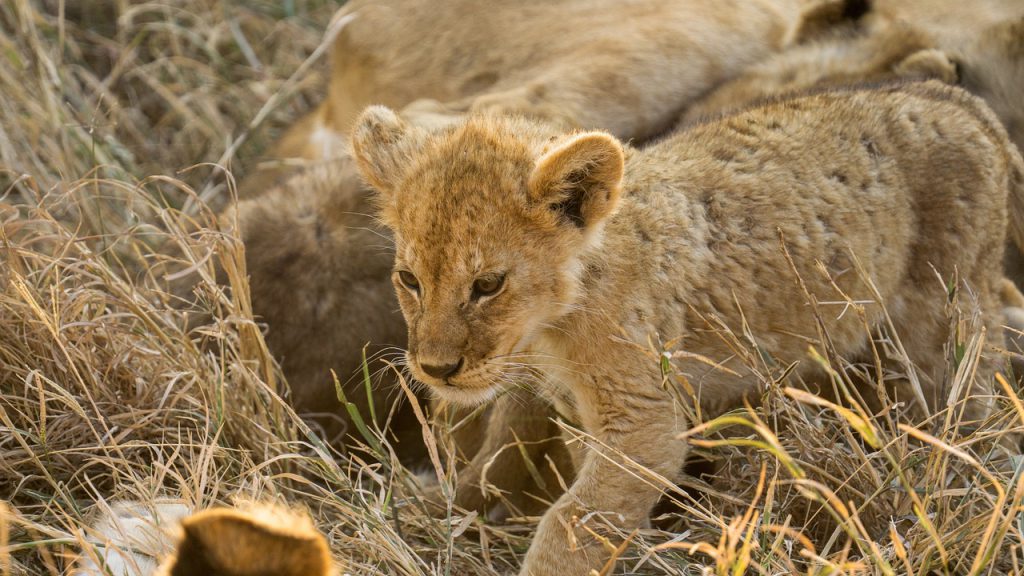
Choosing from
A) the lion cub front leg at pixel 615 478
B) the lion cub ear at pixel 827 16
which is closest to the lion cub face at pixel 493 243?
the lion cub front leg at pixel 615 478

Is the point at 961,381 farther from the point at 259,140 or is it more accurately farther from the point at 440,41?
the point at 259,140

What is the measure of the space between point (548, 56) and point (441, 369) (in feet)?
8.84

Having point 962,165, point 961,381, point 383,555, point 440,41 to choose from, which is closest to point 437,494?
point 383,555

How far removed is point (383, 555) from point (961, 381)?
153cm

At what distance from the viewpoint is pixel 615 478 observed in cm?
305

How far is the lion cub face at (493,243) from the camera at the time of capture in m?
2.88

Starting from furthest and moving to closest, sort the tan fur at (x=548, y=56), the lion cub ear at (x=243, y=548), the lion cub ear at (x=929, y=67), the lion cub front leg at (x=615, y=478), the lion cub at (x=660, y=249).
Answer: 1. the tan fur at (x=548, y=56)
2. the lion cub ear at (x=929, y=67)
3. the lion cub front leg at (x=615, y=478)
4. the lion cub at (x=660, y=249)
5. the lion cub ear at (x=243, y=548)

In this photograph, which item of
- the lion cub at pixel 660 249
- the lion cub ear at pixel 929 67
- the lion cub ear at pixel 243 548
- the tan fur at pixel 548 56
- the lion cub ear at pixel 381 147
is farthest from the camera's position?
the tan fur at pixel 548 56

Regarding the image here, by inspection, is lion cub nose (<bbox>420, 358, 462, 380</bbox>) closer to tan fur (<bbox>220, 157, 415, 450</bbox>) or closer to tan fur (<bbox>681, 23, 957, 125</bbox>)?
tan fur (<bbox>220, 157, 415, 450</bbox>)

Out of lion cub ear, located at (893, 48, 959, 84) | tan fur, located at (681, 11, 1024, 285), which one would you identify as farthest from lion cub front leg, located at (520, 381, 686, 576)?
lion cub ear, located at (893, 48, 959, 84)

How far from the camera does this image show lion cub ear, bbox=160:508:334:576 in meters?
1.84

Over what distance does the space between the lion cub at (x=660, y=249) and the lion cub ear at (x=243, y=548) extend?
101cm

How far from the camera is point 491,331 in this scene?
2934mm

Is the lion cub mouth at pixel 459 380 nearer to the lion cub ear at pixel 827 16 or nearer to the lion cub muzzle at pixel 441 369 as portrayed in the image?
the lion cub muzzle at pixel 441 369
